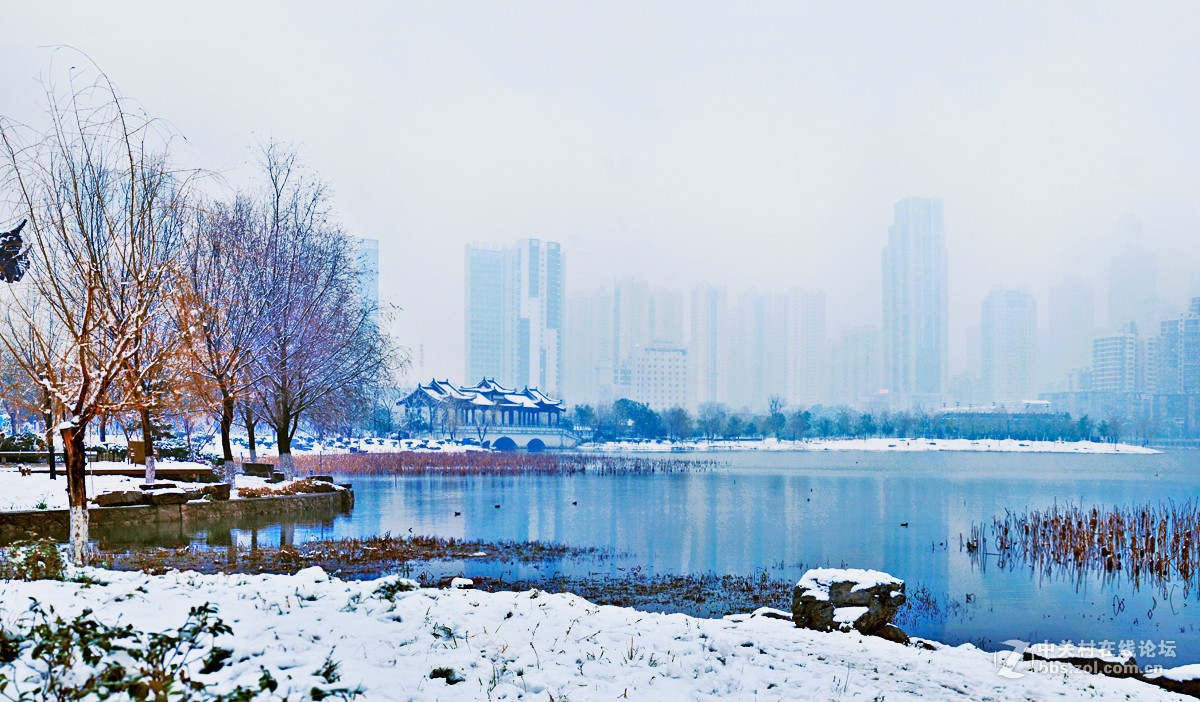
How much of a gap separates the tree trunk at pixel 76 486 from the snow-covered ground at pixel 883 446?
3529 inches

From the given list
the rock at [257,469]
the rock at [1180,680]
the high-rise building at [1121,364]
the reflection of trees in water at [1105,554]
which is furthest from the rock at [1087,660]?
the high-rise building at [1121,364]

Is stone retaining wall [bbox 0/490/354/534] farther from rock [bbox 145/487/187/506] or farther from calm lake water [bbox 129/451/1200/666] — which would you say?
calm lake water [bbox 129/451/1200/666]

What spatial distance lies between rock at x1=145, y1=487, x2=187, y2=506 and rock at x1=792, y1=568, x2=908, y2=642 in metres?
13.2

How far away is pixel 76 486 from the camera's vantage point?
28.8ft

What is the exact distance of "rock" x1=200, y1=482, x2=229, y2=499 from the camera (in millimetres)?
17844

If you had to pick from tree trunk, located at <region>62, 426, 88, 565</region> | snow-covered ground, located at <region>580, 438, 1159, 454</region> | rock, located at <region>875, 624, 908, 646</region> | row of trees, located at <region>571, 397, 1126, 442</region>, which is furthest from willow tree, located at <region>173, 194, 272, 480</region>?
row of trees, located at <region>571, 397, 1126, 442</region>

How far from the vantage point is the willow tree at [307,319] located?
22969 millimetres

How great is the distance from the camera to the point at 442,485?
34.3 meters

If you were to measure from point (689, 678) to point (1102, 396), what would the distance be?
19436 centimetres

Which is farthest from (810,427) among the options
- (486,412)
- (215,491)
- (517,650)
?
(517,650)

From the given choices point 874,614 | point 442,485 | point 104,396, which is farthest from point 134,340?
point 442,485

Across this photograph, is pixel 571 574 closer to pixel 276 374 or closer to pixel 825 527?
pixel 825 527

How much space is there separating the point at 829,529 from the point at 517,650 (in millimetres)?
17888

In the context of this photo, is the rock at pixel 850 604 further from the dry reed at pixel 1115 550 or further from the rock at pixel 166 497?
the rock at pixel 166 497
